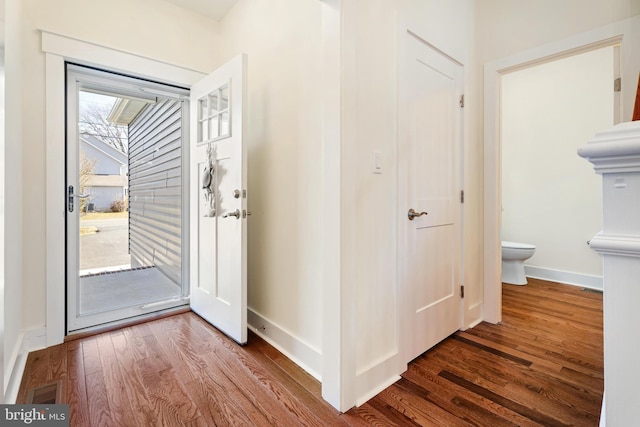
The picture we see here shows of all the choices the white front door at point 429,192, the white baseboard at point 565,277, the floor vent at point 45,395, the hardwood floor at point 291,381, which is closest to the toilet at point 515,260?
the white baseboard at point 565,277

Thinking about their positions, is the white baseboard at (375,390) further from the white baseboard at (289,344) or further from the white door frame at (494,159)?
the white door frame at (494,159)

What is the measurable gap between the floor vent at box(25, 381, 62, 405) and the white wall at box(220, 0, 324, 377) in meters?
1.14

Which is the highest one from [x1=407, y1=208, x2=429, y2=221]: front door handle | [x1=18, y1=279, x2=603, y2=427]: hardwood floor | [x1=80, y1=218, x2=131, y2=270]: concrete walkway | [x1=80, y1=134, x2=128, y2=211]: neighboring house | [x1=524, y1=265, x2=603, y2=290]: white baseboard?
[x1=80, y1=134, x2=128, y2=211]: neighboring house

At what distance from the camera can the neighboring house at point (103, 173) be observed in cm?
246

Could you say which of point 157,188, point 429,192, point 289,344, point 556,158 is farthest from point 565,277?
point 157,188

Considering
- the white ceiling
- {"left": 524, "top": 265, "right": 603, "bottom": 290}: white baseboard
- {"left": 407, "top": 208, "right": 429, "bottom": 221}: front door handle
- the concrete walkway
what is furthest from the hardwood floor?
the white ceiling

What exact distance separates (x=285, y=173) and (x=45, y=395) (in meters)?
1.73

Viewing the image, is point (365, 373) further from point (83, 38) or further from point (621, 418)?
point (83, 38)

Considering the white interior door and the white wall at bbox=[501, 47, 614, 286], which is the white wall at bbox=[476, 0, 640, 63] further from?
the white interior door

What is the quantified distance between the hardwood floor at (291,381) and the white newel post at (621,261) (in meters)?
1.00

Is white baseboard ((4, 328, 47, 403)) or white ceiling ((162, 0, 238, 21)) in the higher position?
white ceiling ((162, 0, 238, 21))

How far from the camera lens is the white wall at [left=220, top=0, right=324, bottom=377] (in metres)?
1.79

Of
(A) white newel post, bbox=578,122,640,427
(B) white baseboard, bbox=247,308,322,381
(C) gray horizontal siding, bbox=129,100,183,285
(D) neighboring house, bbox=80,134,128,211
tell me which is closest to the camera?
(A) white newel post, bbox=578,122,640,427

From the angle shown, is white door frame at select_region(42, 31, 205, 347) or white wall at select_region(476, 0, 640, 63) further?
white door frame at select_region(42, 31, 205, 347)
